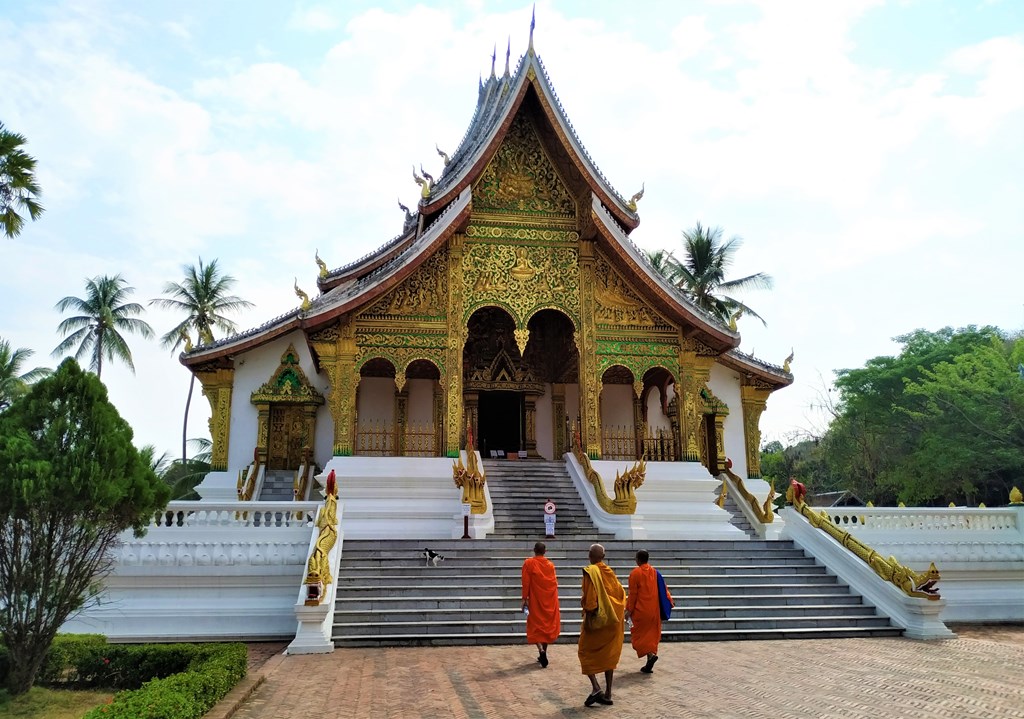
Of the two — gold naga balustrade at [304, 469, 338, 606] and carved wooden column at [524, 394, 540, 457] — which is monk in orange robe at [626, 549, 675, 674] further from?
carved wooden column at [524, 394, 540, 457]

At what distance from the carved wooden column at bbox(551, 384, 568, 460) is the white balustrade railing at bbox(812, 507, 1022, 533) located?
714cm

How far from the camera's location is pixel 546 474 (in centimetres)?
1466

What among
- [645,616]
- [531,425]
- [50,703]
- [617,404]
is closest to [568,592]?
[645,616]

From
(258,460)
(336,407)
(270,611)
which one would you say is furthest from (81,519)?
(258,460)

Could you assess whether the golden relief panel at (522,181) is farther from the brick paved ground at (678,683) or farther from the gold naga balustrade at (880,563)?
the brick paved ground at (678,683)

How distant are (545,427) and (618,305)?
3.95 meters

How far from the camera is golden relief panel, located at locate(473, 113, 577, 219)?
50.9ft

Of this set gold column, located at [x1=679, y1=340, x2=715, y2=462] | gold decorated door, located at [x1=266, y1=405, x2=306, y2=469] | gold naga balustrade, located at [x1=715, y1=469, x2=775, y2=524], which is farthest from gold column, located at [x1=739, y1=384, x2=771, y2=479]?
gold decorated door, located at [x1=266, y1=405, x2=306, y2=469]

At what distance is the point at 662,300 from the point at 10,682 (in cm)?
1207

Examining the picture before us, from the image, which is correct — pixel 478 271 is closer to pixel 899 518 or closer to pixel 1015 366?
pixel 899 518

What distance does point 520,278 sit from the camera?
15.1m

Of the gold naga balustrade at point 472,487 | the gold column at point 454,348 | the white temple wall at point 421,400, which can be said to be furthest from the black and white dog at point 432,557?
the white temple wall at point 421,400

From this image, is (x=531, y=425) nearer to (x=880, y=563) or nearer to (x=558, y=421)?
(x=558, y=421)

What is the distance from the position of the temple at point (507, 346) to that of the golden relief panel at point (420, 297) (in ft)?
0.09
